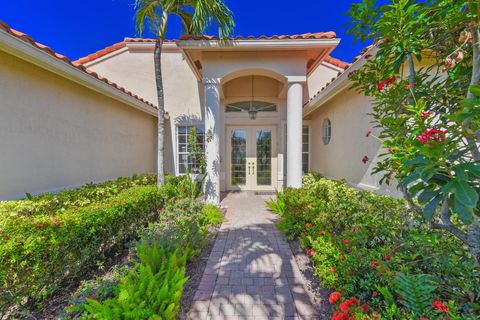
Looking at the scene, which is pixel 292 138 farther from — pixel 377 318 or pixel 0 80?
pixel 0 80

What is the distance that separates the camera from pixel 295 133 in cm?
623

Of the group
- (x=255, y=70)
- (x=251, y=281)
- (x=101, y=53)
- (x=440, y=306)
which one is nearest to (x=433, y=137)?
(x=440, y=306)

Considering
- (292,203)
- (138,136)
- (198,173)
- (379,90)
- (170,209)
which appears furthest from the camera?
(198,173)

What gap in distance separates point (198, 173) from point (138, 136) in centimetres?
263

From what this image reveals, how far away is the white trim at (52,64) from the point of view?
3087 millimetres

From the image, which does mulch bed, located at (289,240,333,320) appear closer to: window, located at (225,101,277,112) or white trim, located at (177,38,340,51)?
white trim, located at (177,38,340,51)

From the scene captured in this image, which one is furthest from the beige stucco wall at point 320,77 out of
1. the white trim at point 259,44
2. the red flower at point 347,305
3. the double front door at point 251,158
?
the red flower at point 347,305

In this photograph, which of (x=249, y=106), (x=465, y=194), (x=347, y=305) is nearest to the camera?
(x=465, y=194)

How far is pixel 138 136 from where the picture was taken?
7.56 meters

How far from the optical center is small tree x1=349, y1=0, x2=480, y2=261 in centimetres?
130

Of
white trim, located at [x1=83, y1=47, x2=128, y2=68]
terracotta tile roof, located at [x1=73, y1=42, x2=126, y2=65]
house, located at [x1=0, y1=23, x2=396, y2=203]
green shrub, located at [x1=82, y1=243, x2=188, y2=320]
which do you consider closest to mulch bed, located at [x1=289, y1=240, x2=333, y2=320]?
green shrub, located at [x1=82, y1=243, x2=188, y2=320]

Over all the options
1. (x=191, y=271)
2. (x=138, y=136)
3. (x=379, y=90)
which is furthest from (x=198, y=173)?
(x=379, y=90)

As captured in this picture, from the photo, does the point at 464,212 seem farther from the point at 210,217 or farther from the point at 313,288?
the point at 210,217

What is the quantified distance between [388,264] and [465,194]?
124cm
